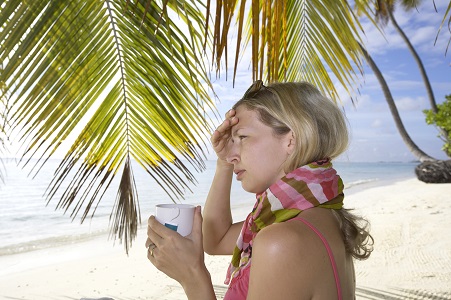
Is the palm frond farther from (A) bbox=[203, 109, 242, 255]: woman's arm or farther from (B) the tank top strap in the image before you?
(B) the tank top strap

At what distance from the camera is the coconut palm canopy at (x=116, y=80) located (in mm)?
1960

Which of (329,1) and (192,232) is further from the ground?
(329,1)

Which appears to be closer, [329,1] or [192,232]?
[192,232]

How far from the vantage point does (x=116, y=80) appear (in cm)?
239

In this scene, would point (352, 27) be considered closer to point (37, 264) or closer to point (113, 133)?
point (113, 133)

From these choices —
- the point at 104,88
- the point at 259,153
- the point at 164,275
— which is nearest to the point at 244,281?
the point at 259,153

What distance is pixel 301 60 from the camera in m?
2.96

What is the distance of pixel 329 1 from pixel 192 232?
1.33m

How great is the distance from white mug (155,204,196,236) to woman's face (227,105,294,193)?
0.23 m

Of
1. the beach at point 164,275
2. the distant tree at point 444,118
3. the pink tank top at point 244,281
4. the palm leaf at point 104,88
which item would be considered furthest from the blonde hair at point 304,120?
the distant tree at point 444,118

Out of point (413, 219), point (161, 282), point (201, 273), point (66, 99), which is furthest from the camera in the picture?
point (413, 219)

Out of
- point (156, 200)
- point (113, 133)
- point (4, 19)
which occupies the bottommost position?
point (156, 200)

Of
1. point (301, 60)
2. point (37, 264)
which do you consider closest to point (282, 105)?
point (301, 60)

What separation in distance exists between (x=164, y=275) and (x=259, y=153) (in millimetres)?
5547
